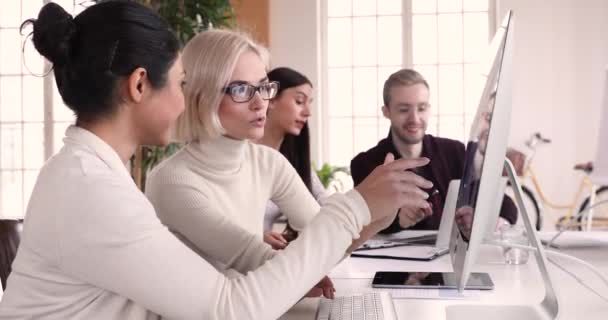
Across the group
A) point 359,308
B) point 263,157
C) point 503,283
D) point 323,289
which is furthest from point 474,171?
point 263,157

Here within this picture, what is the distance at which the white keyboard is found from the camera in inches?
48.5

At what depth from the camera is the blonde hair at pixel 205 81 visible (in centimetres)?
163

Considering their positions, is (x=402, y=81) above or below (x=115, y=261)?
above

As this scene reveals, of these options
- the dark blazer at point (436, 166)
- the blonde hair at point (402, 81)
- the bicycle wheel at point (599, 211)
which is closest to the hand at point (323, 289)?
the dark blazer at point (436, 166)

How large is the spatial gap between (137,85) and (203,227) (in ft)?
1.72

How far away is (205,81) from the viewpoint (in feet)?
5.39

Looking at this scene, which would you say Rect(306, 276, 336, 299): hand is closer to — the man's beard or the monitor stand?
the monitor stand

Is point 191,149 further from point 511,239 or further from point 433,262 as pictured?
point 511,239

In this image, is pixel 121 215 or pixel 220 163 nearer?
pixel 121 215

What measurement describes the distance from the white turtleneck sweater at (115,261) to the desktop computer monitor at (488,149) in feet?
0.66

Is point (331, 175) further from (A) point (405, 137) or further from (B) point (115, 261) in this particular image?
(B) point (115, 261)

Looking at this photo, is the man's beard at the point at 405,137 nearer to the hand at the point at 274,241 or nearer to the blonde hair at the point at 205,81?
the hand at the point at 274,241

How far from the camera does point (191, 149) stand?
166 cm

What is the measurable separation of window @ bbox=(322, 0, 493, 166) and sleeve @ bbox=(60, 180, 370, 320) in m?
5.65
